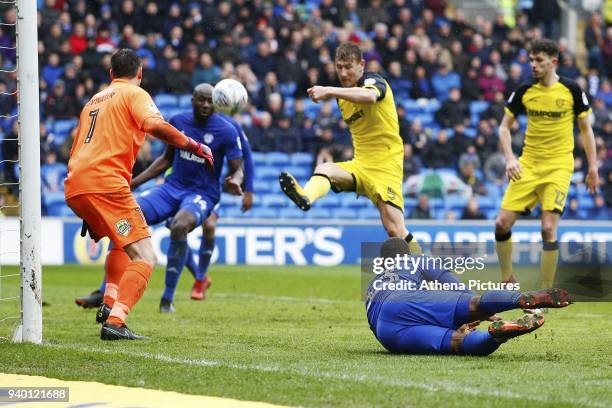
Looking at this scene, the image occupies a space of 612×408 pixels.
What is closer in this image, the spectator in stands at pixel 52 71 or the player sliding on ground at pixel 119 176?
the player sliding on ground at pixel 119 176

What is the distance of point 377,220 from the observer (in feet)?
71.7

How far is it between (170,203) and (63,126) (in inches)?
443

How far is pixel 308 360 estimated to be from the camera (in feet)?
25.1

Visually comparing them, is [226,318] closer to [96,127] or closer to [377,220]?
[96,127]

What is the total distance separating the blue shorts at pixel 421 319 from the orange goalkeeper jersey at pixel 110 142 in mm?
2376

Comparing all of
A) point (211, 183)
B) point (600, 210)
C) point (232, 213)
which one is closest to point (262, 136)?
point (232, 213)

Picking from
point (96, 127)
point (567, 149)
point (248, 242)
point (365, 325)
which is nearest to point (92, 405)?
point (96, 127)

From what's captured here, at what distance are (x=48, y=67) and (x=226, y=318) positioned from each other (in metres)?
13.4

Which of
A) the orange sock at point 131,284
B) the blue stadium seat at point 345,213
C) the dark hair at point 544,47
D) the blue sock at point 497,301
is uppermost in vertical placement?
the dark hair at point 544,47

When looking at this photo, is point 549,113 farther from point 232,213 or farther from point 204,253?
point 232,213

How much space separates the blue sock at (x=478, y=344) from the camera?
751cm

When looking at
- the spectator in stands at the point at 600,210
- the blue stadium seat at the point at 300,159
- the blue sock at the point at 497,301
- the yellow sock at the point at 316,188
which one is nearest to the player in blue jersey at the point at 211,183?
the yellow sock at the point at 316,188

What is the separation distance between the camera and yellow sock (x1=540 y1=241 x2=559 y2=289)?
36.8ft

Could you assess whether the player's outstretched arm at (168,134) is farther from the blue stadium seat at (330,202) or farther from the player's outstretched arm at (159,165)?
the blue stadium seat at (330,202)
